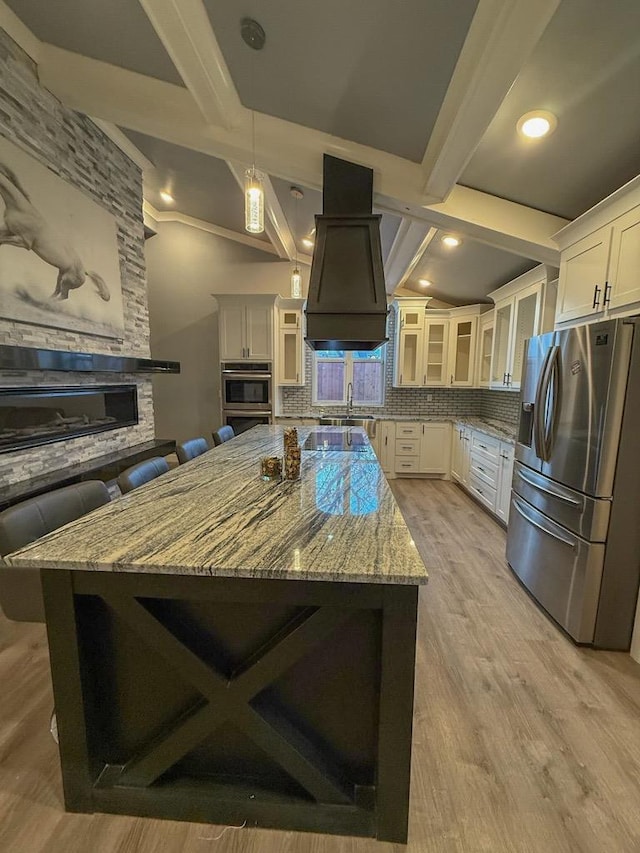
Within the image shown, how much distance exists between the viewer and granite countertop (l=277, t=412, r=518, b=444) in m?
4.03

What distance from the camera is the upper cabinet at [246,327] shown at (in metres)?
5.10

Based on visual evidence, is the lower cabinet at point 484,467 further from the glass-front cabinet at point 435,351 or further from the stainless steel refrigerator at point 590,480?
the stainless steel refrigerator at point 590,480

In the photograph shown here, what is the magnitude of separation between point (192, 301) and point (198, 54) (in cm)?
403

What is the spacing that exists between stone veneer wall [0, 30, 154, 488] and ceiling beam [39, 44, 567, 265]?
0.77 feet

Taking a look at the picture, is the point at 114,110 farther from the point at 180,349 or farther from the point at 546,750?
the point at 546,750

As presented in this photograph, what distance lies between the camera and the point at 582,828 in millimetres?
1208

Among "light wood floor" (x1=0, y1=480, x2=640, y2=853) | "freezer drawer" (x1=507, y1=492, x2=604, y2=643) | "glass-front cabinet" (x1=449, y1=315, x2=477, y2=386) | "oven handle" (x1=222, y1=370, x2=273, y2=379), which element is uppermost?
"glass-front cabinet" (x1=449, y1=315, x2=477, y2=386)

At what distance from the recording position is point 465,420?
5.05 metres

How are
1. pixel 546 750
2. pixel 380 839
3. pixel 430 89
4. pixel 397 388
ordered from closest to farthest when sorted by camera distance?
pixel 380 839 < pixel 546 750 < pixel 430 89 < pixel 397 388

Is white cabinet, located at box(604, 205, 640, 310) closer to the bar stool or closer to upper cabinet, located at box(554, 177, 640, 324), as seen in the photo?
upper cabinet, located at box(554, 177, 640, 324)

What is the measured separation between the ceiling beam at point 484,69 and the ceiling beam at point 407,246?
839 mm

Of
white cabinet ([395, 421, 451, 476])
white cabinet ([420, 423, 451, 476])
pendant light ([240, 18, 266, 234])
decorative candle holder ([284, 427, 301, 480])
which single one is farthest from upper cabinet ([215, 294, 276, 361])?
decorative candle holder ([284, 427, 301, 480])

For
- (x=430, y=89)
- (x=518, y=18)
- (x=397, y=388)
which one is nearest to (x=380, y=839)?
(x=518, y=18)

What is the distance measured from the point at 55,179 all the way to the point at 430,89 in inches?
109
